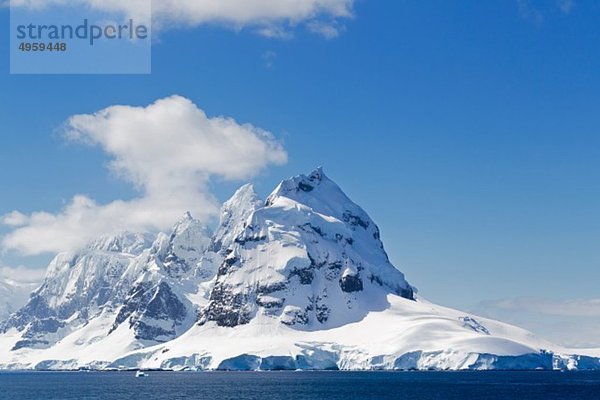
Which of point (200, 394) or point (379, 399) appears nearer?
point (379, 399)

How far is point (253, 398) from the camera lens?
604ft

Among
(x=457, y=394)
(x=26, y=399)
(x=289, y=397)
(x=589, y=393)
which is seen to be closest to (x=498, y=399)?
(x=457, y=394)

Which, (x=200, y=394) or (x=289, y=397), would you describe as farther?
(x=200, y=394)

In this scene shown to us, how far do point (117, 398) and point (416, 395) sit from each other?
63.5 metres

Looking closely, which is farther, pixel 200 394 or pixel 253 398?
pixel 200 394

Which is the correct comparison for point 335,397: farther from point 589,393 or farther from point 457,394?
point 589,393

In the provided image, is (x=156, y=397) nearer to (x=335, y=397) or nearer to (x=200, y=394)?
(x=200, y=394)

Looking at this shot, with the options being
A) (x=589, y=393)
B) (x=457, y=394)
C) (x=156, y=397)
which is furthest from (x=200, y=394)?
(x=589, y=393)

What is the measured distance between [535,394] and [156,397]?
270 ft

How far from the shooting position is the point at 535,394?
646 ft

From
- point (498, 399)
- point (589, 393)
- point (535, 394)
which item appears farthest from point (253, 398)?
point (589, 393)

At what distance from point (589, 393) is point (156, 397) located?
9440cm

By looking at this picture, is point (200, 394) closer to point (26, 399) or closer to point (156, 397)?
point (156, 397)

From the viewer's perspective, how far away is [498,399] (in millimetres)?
181375
